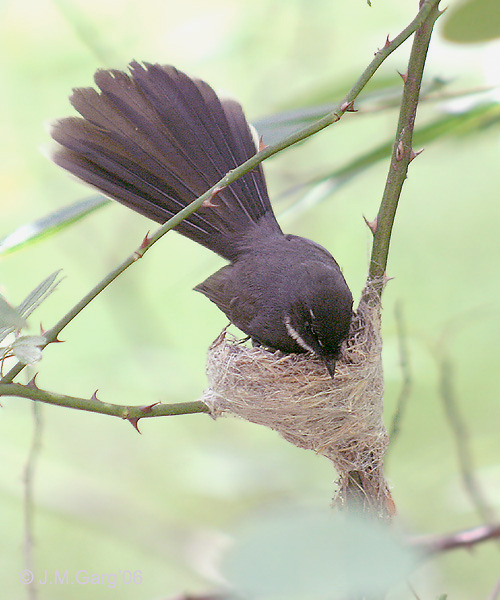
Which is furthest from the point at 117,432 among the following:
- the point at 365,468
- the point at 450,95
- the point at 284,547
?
the point at 284,547

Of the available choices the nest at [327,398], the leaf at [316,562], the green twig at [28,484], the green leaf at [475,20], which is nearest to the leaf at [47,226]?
the green twig at [28,484]

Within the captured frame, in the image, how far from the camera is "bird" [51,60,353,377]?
2.44 meters

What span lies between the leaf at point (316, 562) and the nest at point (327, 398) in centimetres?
152

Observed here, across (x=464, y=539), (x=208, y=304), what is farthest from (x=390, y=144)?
(x=208, y=304)

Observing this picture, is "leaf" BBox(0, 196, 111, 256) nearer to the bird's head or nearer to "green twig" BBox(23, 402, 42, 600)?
"green twig" BBox(23, 402, 42, 600)

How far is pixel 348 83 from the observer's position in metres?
2.64

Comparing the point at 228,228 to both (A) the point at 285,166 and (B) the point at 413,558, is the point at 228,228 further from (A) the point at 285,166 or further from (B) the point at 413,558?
(B) the point at 413,558

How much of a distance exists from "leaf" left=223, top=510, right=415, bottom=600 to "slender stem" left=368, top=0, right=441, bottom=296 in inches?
46.2

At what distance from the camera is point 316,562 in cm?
49

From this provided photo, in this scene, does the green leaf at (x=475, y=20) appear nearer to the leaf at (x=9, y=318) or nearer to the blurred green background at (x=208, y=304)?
the blurred green background at (x=208, y=304)

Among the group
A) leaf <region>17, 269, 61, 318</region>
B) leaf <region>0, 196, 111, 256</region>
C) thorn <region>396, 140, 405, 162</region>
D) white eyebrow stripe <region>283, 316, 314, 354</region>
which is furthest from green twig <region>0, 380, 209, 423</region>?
white eyebrow stripe <region>283, 316, 314, 354</region>

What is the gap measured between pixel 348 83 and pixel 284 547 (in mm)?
2376

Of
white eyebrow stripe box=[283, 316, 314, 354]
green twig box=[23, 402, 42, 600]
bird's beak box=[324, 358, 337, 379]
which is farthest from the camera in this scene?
white eyebrow stripe box=[283, 316, 314, 354]

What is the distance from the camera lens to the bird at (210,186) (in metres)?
2.44
